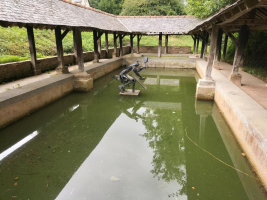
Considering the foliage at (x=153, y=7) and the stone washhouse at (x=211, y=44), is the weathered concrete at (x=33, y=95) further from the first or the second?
the foliage at (x=153, y=7)

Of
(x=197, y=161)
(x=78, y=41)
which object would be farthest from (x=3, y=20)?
(x=197, y=161)

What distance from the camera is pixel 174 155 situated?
3.85 m

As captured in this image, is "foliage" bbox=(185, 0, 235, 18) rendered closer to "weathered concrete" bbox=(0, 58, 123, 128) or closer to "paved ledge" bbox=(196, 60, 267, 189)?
"paved ledge" bbox=(196, 60, 267, 189)

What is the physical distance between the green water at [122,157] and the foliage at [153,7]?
22.8 metres

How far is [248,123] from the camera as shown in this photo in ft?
11.8

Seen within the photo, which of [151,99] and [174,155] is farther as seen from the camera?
[151,99]

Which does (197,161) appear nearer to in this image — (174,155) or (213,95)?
(174,155)

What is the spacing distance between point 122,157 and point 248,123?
244cm

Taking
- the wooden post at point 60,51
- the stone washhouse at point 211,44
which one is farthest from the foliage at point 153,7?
the wooden post at point 60,51

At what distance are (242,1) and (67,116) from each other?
4.97 metres

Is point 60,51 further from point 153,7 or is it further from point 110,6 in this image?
point 110,6

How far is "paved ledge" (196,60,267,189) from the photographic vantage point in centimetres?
301

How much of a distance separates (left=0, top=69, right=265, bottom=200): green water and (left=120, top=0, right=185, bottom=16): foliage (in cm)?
2284

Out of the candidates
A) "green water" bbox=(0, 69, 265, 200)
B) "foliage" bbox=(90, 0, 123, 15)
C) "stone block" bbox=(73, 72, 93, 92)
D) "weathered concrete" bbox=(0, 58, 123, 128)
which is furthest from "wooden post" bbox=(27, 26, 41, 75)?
"foliage" bbox=(90, 0, 123, 15)
